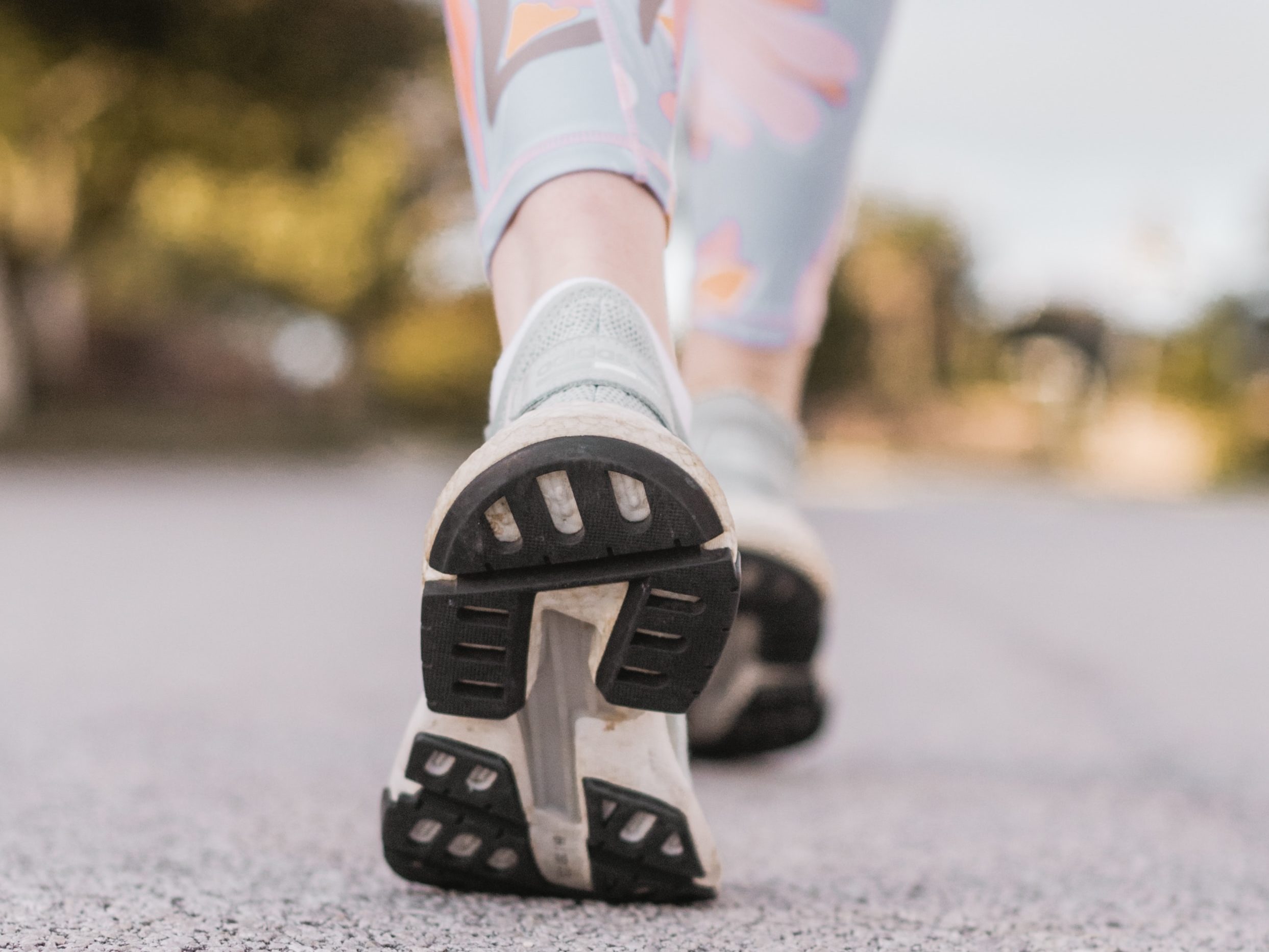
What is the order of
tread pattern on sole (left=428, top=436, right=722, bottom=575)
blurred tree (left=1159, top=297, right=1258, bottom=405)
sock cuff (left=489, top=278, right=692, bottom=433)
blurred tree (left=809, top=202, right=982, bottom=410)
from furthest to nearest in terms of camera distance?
blurred tree (left=1159, top=297, right=1258, bottom=405) → blurred tree (left=809, top=202, right=982, bottom=410) → sock cuff (left=489, top=278, right=692, bottom=433) → tread pattern on sole (left=428, top=436, right=722, bottom=575)

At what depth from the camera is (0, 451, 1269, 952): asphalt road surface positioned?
2.10 feet

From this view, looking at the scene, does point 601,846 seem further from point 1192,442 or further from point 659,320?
point 1192,442

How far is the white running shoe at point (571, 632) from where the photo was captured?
0.59 metres

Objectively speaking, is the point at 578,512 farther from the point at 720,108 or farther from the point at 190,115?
the point at 190,115

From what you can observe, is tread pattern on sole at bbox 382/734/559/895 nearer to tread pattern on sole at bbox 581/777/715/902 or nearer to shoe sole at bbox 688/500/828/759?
tread pattern on sole at bbox 581/777/715/902

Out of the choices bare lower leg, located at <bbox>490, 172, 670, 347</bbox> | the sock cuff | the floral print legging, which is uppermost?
the floral print legging

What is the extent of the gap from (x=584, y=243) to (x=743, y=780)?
563mm

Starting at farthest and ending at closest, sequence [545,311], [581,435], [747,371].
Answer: [747,371] → [545,311] → [581,435]

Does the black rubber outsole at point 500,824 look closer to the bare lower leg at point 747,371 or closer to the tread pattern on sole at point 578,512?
the tread pattern on sole at point 578,512

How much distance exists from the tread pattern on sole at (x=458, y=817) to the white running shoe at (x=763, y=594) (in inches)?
13.7

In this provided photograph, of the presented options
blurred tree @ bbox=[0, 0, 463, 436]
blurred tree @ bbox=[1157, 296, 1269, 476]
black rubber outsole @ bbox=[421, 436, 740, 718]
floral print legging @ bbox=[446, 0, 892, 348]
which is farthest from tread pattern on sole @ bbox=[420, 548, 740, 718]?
blurred tree @ bbox=[1157, 296, 1269, 476]

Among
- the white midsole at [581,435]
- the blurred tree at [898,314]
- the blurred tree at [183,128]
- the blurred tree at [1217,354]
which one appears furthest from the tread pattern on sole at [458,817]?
the blurred tree at [1217,354]

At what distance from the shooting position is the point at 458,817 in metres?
0.66

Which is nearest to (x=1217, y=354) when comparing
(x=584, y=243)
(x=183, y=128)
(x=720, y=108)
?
(x=183, y=128)
